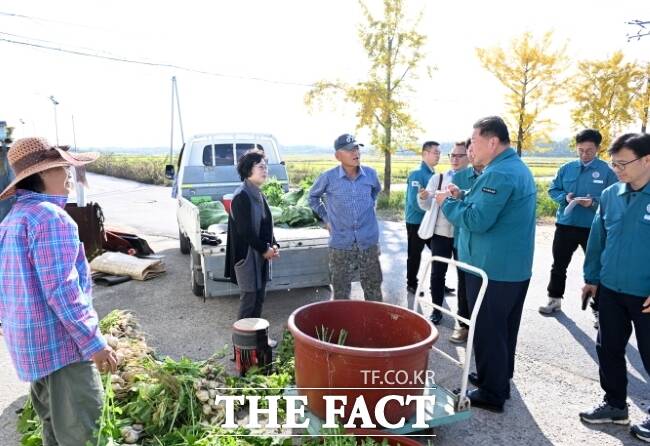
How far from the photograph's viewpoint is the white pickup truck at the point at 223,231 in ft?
15.9

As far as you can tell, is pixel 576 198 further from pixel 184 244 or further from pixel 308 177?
pixel 308 177

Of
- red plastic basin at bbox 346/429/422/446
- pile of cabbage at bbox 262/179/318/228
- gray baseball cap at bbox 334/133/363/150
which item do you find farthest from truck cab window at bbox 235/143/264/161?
red plastic basin at bbox 346/429/422/446

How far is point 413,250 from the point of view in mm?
5828

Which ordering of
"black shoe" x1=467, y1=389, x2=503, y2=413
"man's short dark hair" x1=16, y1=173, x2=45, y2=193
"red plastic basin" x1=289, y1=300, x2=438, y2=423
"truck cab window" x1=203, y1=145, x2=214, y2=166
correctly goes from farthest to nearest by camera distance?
"truck cab window" x1=203, y1=145, x2=214, y2=166 → "black shoe" x1=467, y1=389, x2=503, y2=413 → "red plastic basin" x1=289, y1=300, x2=438, y2=423 → "man's short dark hair" x1=16, y1=173, x2=45, y2=193

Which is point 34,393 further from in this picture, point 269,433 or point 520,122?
point 520,122

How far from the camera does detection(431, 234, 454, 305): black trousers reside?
4922 mm

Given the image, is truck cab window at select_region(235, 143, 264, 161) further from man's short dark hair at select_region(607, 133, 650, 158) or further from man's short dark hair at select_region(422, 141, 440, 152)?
man's short dark hair at select_region(607, 133, 650, 158)

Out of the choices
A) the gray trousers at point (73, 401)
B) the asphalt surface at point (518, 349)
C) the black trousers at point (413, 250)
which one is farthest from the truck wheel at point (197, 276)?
the gray trousers at point (73, 401)

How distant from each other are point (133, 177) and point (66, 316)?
1201 inches

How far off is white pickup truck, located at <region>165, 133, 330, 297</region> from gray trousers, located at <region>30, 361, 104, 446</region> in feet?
8.39

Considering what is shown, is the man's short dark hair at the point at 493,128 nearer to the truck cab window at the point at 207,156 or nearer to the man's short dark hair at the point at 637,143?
the man's short dark hair at the point at 637,143

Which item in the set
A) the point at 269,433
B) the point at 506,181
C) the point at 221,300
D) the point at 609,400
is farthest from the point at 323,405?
the point at 221,300

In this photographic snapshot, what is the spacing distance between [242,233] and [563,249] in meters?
3.77

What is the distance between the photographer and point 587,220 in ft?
16.7
